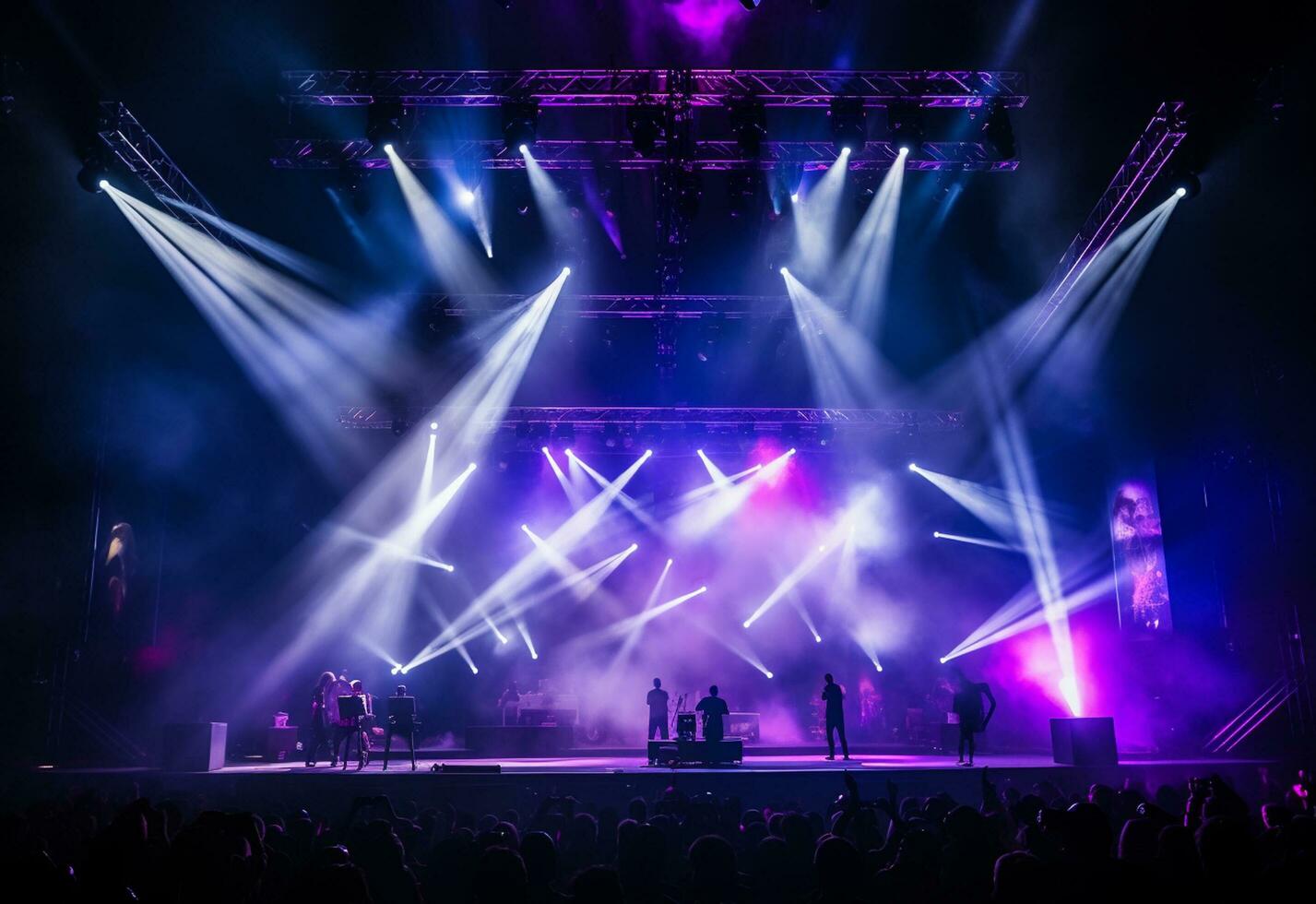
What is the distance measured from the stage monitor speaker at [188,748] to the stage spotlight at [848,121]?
12467mm

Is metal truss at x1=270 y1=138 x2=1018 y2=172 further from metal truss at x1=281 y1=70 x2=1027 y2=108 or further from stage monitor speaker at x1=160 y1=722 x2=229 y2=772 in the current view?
stage monitor speaker at x1=160 y1=722 x2=229 y2=772

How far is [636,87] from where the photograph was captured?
1102cm

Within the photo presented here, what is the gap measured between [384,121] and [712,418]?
10.9 metres

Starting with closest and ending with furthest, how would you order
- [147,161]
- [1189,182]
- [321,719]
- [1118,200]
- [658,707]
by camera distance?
[1189,182]
[147,161]
[1118,200]
[321,719]
[658,707]

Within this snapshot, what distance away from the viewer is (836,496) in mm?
23453

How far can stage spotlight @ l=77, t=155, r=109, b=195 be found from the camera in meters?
10.6

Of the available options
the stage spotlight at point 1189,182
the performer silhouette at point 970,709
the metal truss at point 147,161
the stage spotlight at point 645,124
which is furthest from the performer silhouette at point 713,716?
the metal truss at point 147,161

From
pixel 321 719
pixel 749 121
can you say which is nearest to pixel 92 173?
pixel 749 121

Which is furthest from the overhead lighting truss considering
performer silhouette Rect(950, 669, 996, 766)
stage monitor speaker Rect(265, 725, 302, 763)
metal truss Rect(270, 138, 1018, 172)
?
metal truss Rect(270, 138, 1018, 172)

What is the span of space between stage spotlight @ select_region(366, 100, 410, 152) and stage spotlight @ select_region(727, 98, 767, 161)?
13.3 feet

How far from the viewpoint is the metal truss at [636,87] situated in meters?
11.0

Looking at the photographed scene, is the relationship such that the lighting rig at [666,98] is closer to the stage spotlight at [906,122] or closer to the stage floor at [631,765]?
the stage spotlight at [906,122]

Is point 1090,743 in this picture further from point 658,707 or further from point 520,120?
point 520,120

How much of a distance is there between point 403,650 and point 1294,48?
20.2 metres
